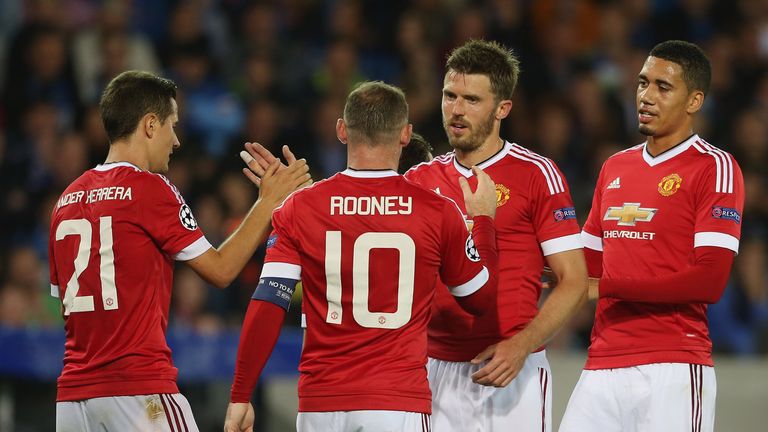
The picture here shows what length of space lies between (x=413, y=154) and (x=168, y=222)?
157 centimetres

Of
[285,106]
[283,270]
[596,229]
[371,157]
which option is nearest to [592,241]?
[596,229]

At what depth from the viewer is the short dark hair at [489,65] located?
569cm

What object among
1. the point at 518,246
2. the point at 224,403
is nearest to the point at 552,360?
the point at 224,403

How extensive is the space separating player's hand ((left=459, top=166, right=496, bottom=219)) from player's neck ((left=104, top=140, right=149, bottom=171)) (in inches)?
57.2

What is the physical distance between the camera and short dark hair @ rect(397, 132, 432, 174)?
6383 mm

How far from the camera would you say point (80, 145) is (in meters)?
10.4

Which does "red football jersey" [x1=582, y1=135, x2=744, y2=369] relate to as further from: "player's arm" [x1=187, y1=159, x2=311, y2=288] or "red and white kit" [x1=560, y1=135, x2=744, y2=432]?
"player's arm" [x1=187, y1=159, x2=311, y2=288]

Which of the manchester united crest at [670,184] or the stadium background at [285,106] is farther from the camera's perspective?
the stadium background at [285,106]

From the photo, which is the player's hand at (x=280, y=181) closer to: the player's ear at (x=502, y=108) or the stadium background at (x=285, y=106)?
the player's ear at (x=502, y=108)

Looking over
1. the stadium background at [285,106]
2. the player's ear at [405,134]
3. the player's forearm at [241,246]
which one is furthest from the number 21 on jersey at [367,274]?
the stadium background at [285,106]

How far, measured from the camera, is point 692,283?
542cm

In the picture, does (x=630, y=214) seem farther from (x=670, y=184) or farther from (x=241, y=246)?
(x=241, y=246)

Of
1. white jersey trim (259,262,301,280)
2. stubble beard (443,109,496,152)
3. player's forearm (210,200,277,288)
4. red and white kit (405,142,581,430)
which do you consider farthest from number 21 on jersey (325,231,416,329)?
stubble beard (443,109,496,152)

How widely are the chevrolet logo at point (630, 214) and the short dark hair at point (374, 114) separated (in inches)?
51.5
